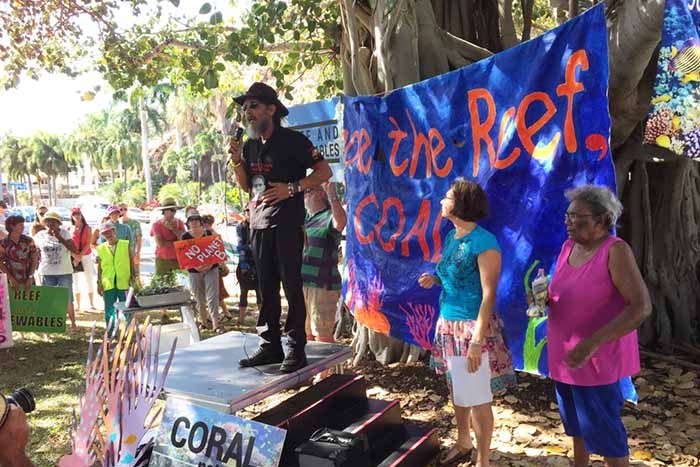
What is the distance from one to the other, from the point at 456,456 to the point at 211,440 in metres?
1.47

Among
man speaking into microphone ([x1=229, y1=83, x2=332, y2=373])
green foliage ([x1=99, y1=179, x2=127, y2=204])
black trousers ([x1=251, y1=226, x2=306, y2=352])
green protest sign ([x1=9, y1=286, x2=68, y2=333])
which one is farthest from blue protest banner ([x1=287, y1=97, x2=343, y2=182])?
green foliage ([x1=99, y1=179, x2=127, y2=204])

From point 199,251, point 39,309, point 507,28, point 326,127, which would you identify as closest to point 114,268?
point 39,309

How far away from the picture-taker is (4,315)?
6113 millimetres

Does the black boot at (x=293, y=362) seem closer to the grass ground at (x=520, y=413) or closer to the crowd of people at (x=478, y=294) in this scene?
the crowd of people at (x=478, y=294)

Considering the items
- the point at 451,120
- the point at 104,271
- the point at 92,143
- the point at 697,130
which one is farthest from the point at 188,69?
the point at 92,143

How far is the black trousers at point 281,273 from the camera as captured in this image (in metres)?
3.20

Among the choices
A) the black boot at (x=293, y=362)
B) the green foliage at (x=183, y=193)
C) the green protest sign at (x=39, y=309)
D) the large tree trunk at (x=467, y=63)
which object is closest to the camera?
the black boot at (x=293, y=362)

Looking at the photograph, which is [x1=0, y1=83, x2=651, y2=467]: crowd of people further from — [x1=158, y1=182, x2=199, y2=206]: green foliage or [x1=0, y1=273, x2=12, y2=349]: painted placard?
[x1=158, y1=182, x2=199, y2=206]: green foliage

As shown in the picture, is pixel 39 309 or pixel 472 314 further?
pixel 39 309

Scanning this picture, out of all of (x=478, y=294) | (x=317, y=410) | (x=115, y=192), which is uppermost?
(x=115, y=192)

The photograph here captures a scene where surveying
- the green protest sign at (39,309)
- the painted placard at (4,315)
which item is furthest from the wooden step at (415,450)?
the painted placard at (4,315)

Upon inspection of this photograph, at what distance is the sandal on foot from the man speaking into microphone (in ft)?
3.27

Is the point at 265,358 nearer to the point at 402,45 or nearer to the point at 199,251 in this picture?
the point at 402,45

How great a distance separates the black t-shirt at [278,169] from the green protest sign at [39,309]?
428 centimetres
